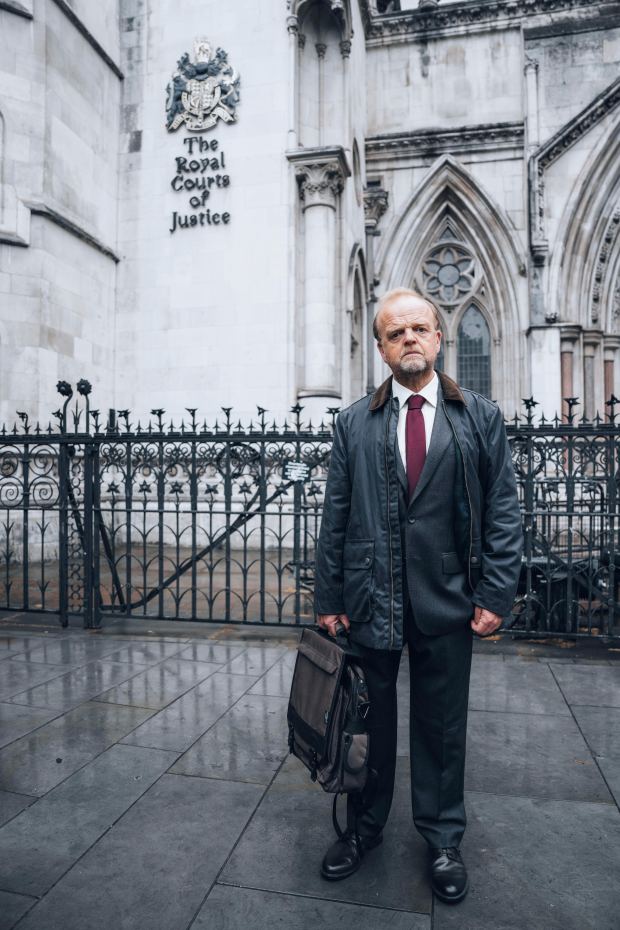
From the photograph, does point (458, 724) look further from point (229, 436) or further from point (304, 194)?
point (304, 194)

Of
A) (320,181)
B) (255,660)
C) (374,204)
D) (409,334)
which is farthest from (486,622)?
(374,204)

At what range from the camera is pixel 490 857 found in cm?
250

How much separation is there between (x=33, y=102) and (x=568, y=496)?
34.8 ft

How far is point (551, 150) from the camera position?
1415 centimetres

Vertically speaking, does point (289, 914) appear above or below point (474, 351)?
below

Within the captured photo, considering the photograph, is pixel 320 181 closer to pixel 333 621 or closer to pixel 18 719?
pixel 18 719

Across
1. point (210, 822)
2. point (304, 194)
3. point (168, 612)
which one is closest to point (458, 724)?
point (210, 822)

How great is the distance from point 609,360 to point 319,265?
7.90 meters

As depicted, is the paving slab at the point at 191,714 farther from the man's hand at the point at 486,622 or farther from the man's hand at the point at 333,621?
the man's hand at the point at 486,622

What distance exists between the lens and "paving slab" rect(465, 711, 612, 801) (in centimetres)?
306

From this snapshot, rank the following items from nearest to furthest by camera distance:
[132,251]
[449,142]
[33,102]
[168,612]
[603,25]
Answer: [168,612], [33,102], [132,251], [603,25], [449,142]

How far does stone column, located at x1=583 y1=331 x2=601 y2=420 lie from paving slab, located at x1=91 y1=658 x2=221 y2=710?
1233cm

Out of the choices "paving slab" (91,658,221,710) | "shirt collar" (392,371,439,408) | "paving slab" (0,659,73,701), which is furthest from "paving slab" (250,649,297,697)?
"shirt collar" (392,371,439,408)

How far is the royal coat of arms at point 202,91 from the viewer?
12258 millimetres
